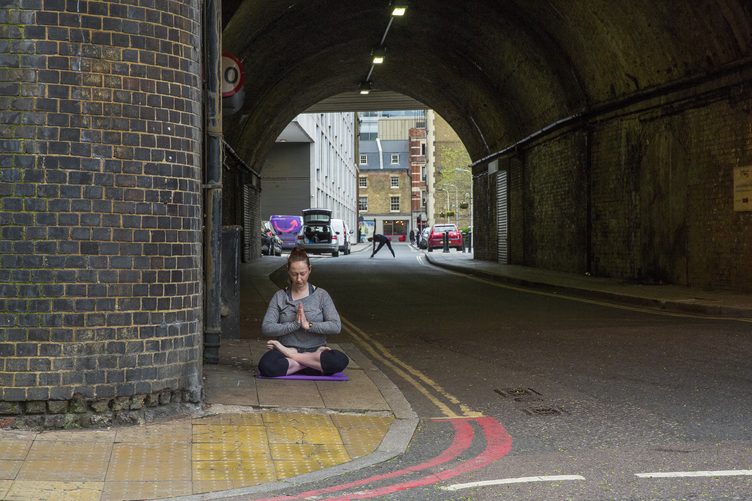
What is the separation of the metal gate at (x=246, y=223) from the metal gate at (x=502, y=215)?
9.89 m

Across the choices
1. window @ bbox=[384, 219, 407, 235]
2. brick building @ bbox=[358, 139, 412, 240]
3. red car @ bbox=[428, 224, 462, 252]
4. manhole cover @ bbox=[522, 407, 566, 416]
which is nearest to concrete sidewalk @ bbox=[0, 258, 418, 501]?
Answer: manhole cover @ bbox=[522, 407, 566, 416]

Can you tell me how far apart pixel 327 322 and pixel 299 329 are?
28 cm

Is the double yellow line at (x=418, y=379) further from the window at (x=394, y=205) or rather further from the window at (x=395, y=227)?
the window at (x=394, y=205)

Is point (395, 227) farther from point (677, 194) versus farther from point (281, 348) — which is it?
point (281, 348)

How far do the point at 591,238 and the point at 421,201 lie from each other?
7979 cm

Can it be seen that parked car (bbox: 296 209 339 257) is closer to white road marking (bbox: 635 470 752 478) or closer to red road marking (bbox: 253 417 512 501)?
red road marking (bbox: 253 417 512 501)

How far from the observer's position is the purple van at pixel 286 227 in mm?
46438

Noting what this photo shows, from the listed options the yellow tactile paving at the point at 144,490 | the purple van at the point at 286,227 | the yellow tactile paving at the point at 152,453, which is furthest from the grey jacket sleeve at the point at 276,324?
the purple van at the point at 286,227

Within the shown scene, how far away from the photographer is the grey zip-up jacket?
6246mm

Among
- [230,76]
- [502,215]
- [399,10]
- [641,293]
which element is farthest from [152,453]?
[502,215]

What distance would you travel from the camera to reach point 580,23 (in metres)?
16.5

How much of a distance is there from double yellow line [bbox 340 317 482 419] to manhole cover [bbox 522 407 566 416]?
0.39 metres

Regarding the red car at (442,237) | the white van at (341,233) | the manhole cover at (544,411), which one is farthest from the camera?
the red car at (442,237)

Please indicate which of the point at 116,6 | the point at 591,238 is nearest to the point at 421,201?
the point at 591,238
